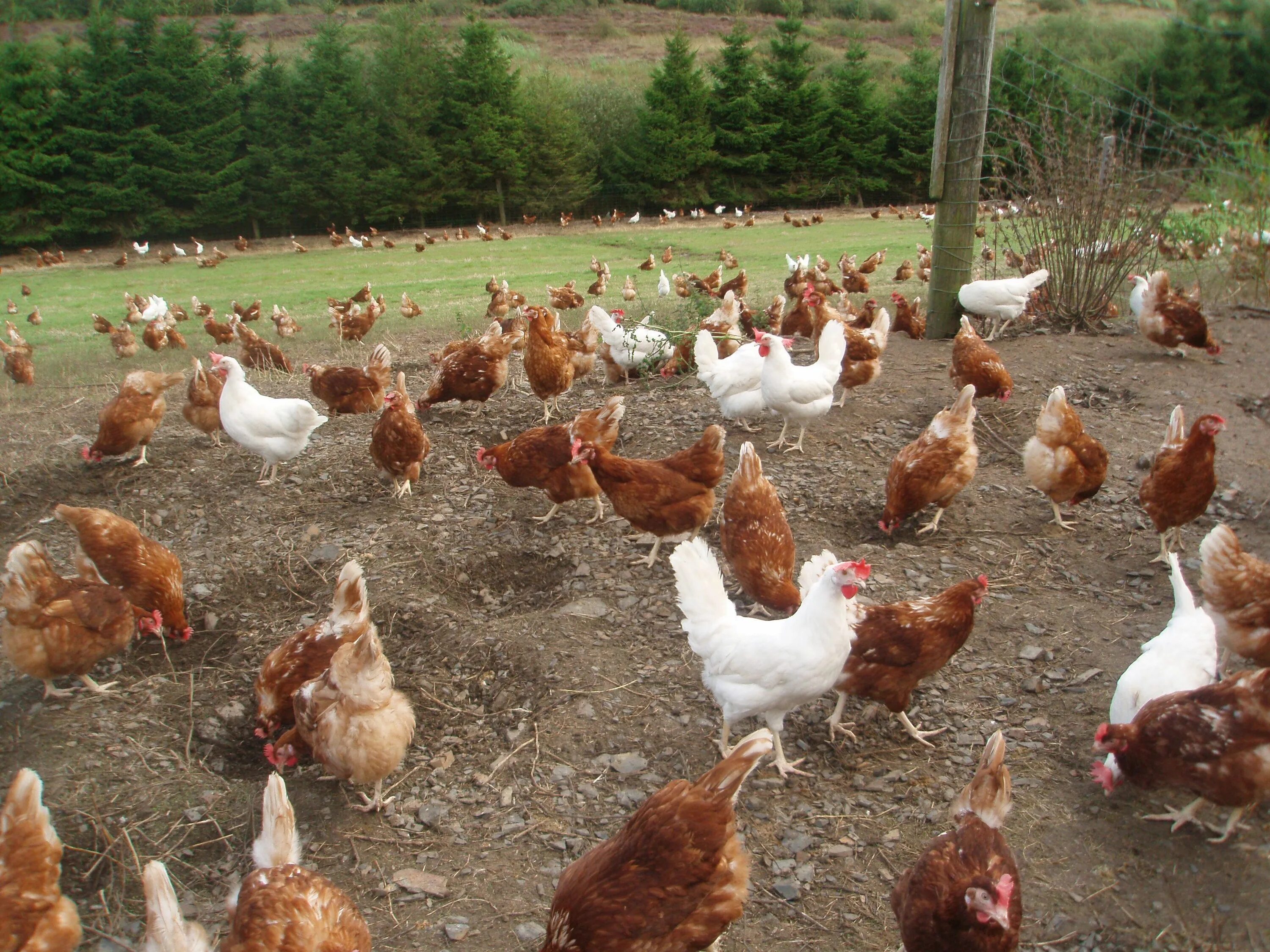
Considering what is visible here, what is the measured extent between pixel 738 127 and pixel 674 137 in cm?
411

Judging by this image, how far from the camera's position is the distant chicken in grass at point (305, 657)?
3971mm

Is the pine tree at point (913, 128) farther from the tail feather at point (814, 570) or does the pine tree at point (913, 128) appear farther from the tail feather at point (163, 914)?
the tail feather at point (163, 914)

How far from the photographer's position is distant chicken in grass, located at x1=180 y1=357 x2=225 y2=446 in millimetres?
7059

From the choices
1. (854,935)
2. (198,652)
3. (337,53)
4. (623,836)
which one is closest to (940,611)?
(854,935)

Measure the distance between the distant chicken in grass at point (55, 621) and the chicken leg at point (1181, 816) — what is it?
16.2ft

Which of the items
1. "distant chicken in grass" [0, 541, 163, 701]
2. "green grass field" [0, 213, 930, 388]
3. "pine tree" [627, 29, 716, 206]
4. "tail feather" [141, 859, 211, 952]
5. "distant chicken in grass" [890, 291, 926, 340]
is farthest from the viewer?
"pine tree" [627, 29, 716, 206]

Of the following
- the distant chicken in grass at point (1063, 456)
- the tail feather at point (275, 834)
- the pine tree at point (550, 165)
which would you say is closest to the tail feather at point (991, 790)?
the tail feather at point (275, 834)

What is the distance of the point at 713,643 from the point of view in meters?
3.55

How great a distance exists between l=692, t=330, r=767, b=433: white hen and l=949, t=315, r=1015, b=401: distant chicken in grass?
1.63 meters

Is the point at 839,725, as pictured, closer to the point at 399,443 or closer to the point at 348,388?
the point at 399,443

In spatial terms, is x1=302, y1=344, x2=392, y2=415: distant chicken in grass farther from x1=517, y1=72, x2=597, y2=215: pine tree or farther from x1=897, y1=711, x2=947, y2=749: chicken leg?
x1=517, y1=72, x2=597, y2=215: pine tree

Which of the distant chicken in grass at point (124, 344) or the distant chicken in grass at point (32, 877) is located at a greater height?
the distant chicken in grass at point (32, 877)

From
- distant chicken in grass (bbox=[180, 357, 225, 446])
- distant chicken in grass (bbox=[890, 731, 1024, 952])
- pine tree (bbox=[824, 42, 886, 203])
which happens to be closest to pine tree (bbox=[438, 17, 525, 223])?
pine tree (bbox=[824, 42, 886, 203])

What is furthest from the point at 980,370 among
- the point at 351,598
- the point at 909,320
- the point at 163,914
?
the point at 163,914
